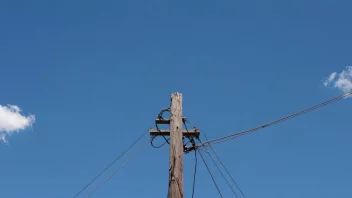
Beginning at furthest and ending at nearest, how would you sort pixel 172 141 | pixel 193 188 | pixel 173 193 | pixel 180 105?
pixel 193 188 < pixel 180 105 < pixel 172 141 < pixel 173 193

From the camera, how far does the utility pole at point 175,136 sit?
355 inches

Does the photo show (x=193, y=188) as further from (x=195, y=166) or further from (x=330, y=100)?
(x=330, y=100)

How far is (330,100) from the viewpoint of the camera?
1022cm

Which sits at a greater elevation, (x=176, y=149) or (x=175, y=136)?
(x=175, y=136)

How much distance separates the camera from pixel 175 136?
32.1 ft

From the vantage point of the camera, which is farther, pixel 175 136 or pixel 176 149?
pixel 175 136

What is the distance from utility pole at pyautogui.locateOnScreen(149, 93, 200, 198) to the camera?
9008 millimetres

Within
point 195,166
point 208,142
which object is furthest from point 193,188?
point 208,142

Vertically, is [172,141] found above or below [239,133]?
below

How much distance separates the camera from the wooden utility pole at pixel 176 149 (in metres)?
8.97

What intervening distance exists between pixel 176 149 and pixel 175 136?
383 millimetres

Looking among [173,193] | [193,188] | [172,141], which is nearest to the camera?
[173,193]

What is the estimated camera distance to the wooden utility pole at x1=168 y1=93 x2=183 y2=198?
897cm

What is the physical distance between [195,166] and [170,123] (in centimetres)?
194
